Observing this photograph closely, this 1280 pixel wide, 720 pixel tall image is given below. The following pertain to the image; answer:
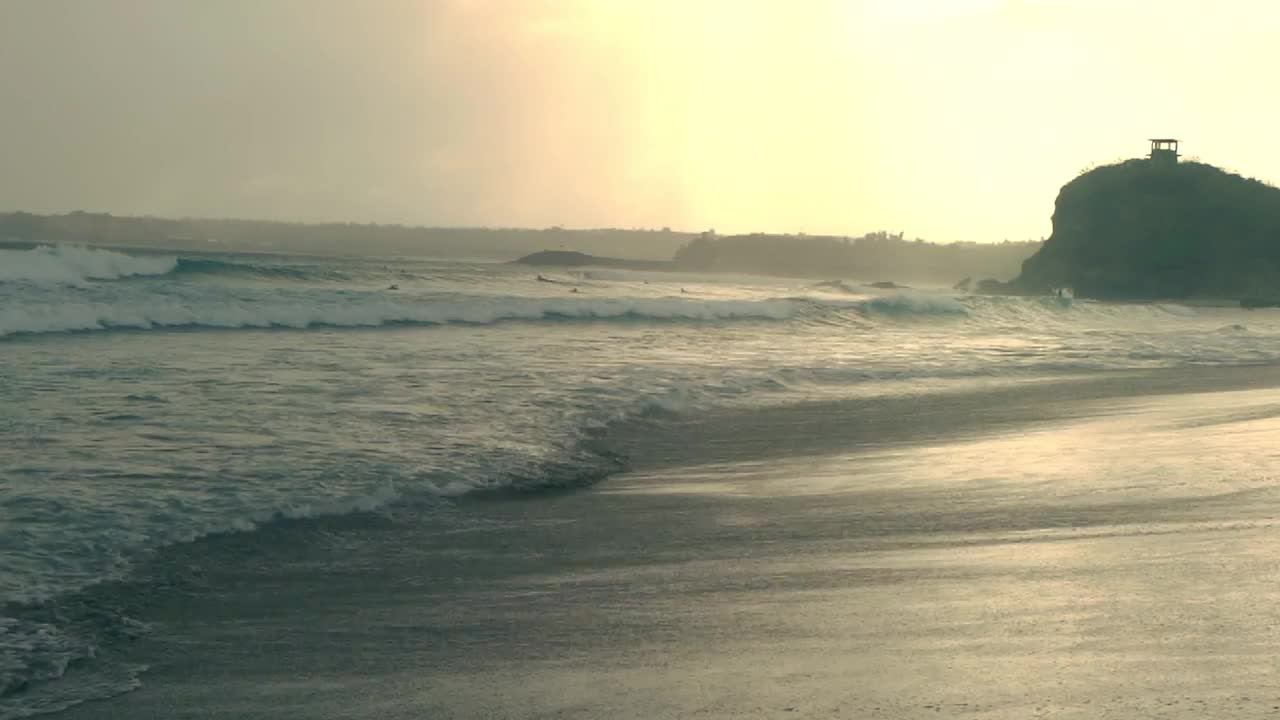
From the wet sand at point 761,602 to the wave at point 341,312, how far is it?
17.2 meters

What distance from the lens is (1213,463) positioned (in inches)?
390

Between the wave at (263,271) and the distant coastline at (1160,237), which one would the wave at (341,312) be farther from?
the distant coastline at (1160,237)

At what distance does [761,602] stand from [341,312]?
24.1 m

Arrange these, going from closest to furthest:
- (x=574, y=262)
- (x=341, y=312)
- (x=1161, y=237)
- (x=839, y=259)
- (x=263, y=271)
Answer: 1. (x=341, y=312)
2. (x=263, y=271)
3. (x=1161, y=237)
4. (x=574, y=262)
5. (x=839, y=259)

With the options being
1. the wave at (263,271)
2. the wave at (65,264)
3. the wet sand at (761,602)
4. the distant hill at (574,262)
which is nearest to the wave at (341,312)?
the wave at (65,264)

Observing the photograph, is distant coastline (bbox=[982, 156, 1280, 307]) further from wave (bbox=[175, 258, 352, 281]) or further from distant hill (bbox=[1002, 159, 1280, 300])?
wave (bbox=[175, 258, 352, 281])

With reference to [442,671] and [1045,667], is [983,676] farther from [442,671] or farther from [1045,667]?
[442,671]

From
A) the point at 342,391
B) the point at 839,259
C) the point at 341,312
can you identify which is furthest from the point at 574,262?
the point at 342,391

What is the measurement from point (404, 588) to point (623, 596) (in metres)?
1.15

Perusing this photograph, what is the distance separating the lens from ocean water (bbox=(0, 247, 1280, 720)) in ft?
23.7

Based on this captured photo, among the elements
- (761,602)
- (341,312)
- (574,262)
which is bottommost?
(761,602)

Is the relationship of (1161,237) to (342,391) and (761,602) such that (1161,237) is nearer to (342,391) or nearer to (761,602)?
(342,391)

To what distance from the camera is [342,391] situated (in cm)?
1414

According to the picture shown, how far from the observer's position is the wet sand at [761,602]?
482cm
